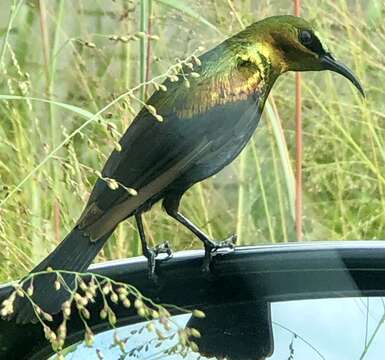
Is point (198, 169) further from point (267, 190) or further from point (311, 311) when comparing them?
point (267, 190)

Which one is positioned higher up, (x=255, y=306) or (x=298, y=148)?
(x=298, y=148)

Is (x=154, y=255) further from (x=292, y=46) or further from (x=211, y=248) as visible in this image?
(x=292, y=46)

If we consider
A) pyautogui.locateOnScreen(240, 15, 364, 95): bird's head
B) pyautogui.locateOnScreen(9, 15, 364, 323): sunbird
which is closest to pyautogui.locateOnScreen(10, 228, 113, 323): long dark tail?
pyautogui.locateOnScreen(9, 15, 364, 323): sunbird

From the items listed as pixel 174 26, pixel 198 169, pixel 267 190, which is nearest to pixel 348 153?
pixel 267 190

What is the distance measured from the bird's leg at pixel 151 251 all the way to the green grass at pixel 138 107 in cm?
4

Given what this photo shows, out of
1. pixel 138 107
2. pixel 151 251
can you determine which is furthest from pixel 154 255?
pixel 138 107

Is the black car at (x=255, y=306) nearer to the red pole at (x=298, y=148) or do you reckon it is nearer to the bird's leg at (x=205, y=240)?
the bird's leg at (x=205, y=240)

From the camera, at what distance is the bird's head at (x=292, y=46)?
621 millimetres

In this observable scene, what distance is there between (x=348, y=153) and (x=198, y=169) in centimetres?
33

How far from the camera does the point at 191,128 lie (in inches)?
24.2

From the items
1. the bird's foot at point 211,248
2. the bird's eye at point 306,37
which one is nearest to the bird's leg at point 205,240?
the bird's foot at point 211,248

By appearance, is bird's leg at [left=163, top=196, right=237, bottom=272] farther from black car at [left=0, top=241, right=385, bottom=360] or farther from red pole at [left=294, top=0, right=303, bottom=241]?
red pole at [left=294, top=0, right=303, bottom=241]

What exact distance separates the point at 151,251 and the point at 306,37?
15 centimetres

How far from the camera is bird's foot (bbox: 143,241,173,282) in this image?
64 centimetres
